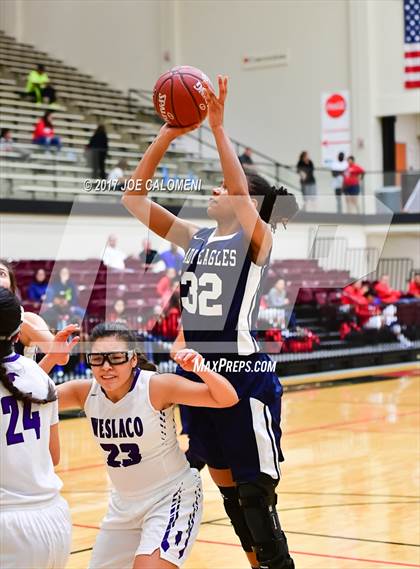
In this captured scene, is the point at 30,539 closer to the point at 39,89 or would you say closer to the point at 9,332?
the point at 9,332

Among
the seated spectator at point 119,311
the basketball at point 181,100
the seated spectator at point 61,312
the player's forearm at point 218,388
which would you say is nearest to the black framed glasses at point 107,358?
the player's forearm at point 218,388

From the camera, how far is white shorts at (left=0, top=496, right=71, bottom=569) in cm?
304

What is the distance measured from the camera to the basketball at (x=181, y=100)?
14.6ft

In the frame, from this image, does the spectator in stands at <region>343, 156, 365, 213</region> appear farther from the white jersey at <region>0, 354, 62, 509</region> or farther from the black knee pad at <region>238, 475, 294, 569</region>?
the white jersey at <region>0, 354, 62, 509</region>

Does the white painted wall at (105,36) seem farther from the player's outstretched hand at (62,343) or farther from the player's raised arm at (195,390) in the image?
the player's raised arm at (195,390)

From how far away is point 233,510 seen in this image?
462 cm

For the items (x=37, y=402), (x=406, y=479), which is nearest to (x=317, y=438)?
(x=406, y=479)

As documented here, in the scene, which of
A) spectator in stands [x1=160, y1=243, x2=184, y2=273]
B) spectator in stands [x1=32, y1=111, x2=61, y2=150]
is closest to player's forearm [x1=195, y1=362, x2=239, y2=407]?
spectator in stands [x1=160, y1=243, x2=184, y2=273]

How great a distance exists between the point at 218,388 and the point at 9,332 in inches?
39.3

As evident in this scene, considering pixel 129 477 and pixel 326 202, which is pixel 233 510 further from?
pixel 326 202

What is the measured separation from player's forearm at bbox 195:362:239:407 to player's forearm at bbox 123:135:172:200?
98cm

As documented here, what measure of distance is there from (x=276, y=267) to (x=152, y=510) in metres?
13.1

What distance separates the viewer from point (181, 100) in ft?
14.6

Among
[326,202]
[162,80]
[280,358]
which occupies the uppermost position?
[162,80]
